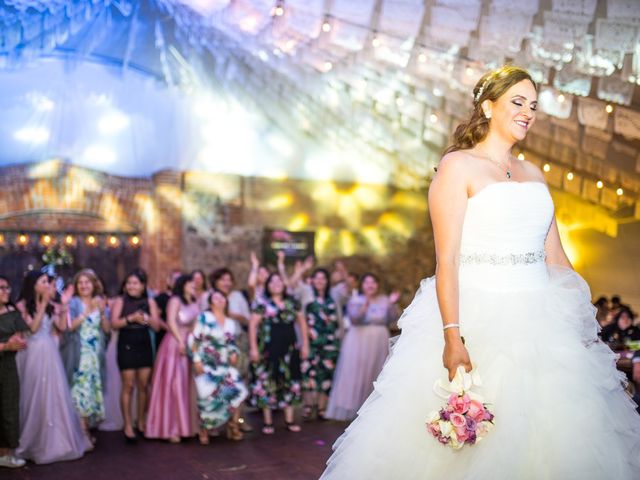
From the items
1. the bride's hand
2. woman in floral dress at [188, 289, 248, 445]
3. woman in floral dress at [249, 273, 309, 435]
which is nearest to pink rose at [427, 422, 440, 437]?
the bride's hand

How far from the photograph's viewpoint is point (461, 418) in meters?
1.80

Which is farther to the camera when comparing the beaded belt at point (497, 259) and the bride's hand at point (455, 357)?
the beaded belt at point (497, 259)

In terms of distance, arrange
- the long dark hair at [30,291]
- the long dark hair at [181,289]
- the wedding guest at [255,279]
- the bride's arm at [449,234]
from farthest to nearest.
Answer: the wedding guest at [255,279] → the long dark hair at [181,289] → the long dark hair at [30,291] → the bride's arm at [449,234]

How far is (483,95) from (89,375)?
15.5 ft

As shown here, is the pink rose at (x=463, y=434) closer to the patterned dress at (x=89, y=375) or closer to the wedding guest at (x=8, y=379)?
the wedding guest at (x=8, y=379)

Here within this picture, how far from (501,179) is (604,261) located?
952cm

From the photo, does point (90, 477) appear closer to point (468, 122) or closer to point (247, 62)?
point (468, 122)

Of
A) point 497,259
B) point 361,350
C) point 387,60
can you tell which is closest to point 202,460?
point 361,350

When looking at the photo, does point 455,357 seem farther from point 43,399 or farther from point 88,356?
point 88,356

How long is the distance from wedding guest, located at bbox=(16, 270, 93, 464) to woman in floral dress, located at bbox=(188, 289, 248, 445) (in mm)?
978

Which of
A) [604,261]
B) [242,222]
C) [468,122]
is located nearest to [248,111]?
[242,222]

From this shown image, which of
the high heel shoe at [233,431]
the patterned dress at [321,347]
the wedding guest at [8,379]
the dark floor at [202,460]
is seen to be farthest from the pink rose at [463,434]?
the patterned dress at [321,347]

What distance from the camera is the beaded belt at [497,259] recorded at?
208cm

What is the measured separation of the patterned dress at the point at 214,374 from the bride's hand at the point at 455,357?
170 inches
